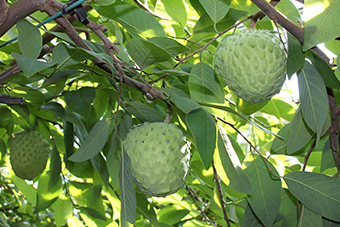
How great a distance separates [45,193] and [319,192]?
3.84ft

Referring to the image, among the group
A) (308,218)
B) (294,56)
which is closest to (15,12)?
(294,56)

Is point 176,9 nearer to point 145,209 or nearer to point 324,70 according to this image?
point 324,70

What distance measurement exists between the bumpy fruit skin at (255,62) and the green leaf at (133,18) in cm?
23

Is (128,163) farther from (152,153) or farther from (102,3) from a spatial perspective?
(102,3)

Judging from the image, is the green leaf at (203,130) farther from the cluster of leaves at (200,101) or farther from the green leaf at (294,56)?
the green leaf at (294,56)

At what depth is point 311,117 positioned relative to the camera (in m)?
0.83

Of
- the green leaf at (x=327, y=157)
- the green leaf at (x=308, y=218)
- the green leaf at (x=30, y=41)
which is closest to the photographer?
the green leaf at (x=30, y=41)

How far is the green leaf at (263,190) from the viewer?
0.98 m

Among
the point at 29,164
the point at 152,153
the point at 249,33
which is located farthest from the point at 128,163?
the point at 29,164

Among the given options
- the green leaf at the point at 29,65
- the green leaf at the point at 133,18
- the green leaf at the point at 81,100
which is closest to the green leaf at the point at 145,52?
the green leaf at the point at 133,18

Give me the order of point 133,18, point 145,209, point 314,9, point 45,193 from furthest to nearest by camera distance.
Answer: point 45,193 → point 145,209 → point 133,18 → point 314,9

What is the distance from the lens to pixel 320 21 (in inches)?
26.1

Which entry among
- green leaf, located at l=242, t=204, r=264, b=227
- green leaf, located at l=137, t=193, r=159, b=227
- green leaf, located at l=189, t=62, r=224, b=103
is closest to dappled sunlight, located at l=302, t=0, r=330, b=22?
green leaf, located at l=189, t=62, r=224, b=103

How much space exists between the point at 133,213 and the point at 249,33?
0.56 meters
